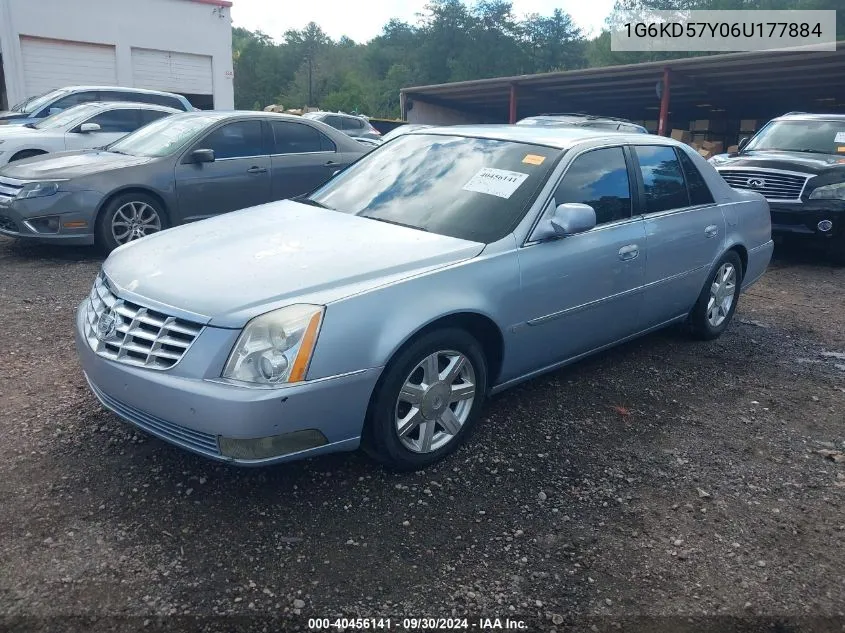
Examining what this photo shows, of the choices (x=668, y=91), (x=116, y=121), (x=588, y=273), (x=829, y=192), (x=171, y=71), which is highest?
(x=171, y=71)

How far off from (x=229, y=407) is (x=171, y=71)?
23.1 metres

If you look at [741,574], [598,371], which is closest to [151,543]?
[741,574]

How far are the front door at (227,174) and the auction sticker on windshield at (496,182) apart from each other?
4188 millimetres

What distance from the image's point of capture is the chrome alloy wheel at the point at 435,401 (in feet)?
10.6

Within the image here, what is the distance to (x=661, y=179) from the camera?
472cm

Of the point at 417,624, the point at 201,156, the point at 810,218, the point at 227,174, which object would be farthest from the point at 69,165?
the point at 810,218

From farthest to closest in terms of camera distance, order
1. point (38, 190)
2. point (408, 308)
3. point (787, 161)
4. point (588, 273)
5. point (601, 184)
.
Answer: point (787, 161)
point (38, 190)
point (601, 184)
point (588, 273)
point (408, 308)

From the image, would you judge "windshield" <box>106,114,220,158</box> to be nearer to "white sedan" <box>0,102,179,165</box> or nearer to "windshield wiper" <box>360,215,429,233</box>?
"white sedan" <box>0,102,179,165</box>

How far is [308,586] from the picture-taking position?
259cm

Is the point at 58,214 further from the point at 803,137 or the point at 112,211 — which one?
the point at 803,137

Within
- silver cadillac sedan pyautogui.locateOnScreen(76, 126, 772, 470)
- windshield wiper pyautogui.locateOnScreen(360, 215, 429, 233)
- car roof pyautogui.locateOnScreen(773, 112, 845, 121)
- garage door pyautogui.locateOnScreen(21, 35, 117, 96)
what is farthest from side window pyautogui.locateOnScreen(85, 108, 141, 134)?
garage door pyautogui.locateOnScreen(21, 35, 117, 96)

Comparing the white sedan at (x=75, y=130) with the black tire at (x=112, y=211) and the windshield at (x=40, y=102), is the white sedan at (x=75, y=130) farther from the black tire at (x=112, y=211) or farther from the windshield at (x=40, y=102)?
the black tire at (x=112, y=211)

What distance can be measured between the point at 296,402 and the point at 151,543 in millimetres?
772

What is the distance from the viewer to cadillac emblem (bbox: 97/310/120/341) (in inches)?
122
